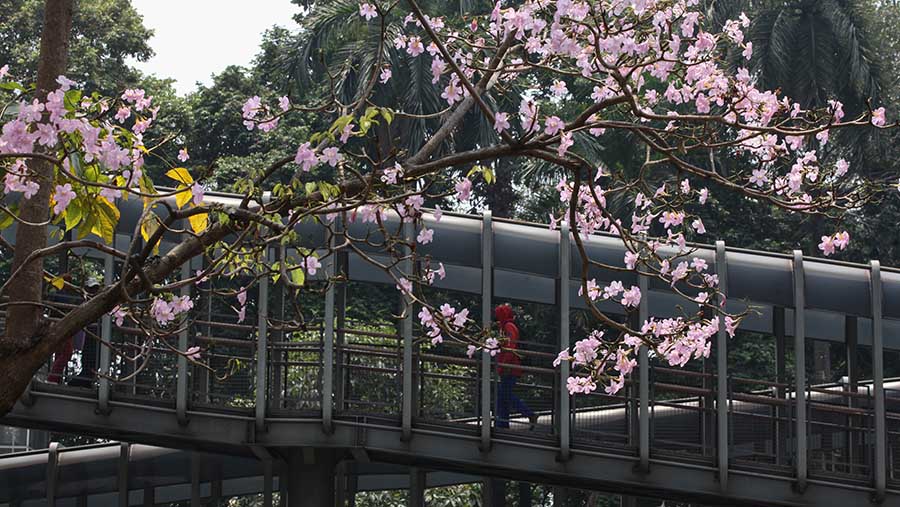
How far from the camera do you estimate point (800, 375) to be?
13016 millimetres

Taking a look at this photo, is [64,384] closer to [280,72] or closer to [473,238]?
[473,238]

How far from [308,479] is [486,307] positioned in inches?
97.2

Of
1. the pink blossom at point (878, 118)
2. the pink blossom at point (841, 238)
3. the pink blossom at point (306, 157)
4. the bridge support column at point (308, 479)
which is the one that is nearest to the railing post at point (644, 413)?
the bridge support column at point (308, 479)

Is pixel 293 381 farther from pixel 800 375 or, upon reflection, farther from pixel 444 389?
pixel 800 375

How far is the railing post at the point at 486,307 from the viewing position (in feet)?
42.6

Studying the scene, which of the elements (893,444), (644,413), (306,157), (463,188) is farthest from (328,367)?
(306,157)

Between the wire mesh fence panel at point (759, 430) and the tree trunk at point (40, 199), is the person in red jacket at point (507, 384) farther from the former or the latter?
the tree trunk at point (40, 199)

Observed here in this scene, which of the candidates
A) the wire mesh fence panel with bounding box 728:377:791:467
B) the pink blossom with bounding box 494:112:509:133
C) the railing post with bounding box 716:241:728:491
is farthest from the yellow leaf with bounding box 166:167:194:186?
the wire mesh fence panel with bounding box 728:377:791:467

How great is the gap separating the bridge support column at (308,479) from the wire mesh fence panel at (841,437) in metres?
4.48

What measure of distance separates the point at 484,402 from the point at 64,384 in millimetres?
3812

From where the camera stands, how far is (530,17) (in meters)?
6.71

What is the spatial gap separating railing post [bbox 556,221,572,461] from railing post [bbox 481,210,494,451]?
2.09 ft

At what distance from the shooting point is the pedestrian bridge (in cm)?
1302

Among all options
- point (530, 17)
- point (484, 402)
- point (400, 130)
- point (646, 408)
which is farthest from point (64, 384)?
point (400, 130)
